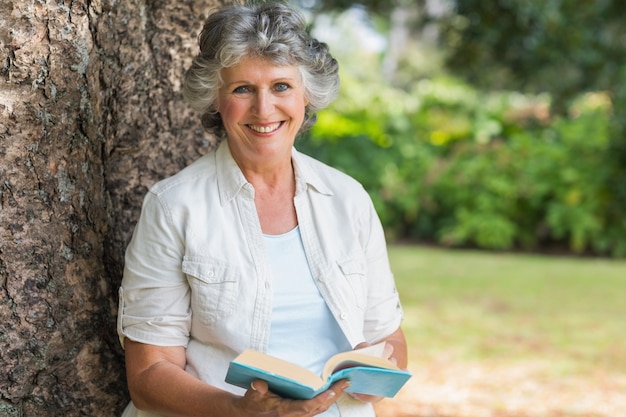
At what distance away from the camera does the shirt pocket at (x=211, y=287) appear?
6.15 ft

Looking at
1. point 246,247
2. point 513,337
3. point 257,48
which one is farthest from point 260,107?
point 513,337

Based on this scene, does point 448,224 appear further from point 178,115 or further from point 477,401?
point 178,115

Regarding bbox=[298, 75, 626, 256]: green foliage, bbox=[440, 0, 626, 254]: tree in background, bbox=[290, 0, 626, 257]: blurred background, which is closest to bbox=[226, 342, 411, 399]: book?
bbox=[440, 0, 626, 254]: tree in background

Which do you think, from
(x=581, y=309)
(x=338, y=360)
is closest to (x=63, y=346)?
(x=338, y=360)

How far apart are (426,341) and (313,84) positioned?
4341 millimetres

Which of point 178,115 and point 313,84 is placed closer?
point 313,84

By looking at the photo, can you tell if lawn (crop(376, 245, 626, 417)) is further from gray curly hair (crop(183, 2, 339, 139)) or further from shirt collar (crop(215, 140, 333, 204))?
gray curly hair (crop(183, 2, 339, 139))

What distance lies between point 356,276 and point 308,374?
489 mm

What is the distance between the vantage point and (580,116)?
10.2 m

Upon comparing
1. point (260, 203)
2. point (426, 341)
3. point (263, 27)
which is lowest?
point (426, 341)

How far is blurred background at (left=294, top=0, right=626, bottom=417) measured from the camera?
522 centimetres

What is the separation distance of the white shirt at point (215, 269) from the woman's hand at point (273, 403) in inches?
9.6

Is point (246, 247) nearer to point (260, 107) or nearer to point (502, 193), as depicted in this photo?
point (260, 107)

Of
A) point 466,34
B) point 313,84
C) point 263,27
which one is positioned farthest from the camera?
point 466,34
